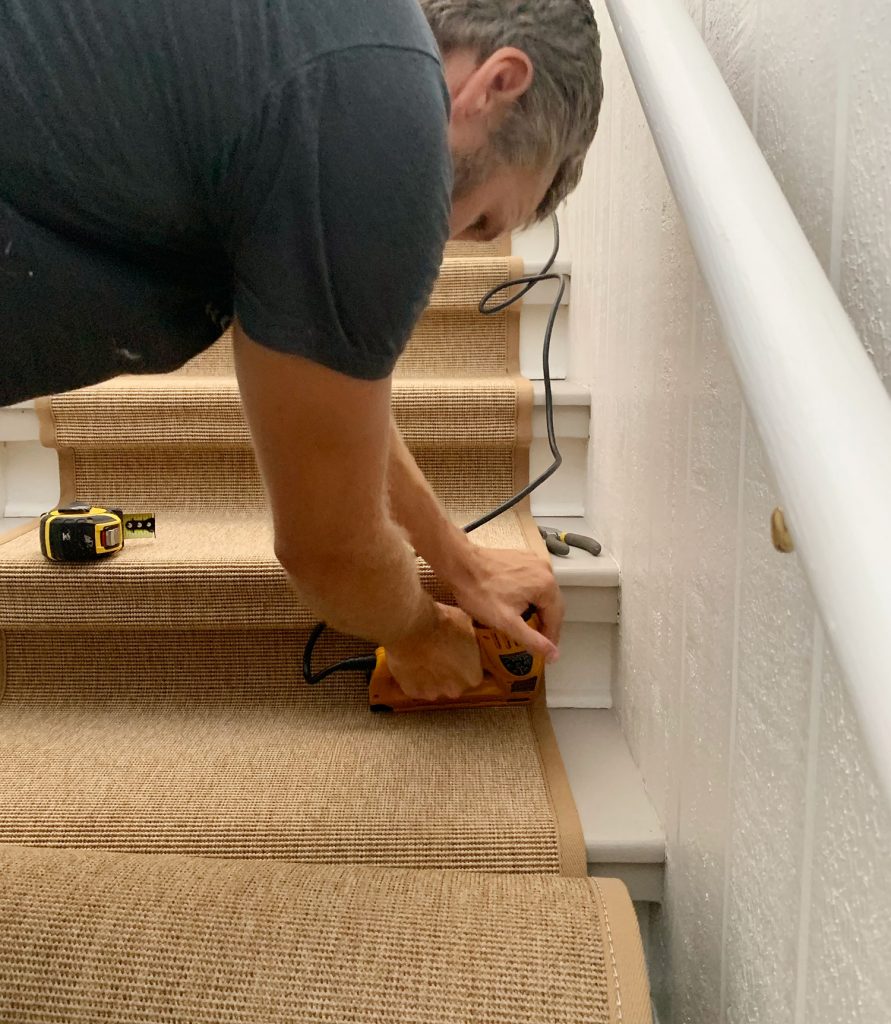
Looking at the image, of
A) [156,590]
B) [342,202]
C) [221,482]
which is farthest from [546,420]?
[342,202]

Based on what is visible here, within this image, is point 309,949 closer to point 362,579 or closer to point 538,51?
point 362,579

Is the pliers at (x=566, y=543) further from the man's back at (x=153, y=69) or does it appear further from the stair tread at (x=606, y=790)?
the man's back at (x=153, y=69)

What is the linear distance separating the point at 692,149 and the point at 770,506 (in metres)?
0.22

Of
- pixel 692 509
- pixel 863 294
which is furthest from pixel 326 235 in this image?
pixel 692 509

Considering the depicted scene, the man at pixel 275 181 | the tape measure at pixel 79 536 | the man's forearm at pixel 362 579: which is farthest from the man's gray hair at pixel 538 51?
the tape measure at pixel 79 536

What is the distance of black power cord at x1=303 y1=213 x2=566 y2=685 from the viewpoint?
1.00 m

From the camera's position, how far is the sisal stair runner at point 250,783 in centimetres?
54

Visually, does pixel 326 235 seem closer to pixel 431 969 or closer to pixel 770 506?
pixel 770 506

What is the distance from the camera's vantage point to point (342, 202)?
0.43 metres

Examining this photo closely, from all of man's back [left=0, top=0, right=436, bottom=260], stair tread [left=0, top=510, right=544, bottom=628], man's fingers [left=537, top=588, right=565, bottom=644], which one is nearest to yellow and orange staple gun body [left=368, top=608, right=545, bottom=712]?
man's fingers [left=537, top=588, right=565, bottom=644]

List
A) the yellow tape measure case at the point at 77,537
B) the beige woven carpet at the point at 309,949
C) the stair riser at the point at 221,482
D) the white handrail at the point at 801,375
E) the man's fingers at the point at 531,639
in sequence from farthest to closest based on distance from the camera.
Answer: the stair riser at the point at 221,482 → the yellow tape measure case at the point at 77,537 → the man's fingers at the point at 531,639 → the beige woven carpet at the point at 309,949 → the white handrail at the point at 801,375

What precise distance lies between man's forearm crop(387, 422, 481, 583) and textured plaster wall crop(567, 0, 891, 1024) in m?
0.21

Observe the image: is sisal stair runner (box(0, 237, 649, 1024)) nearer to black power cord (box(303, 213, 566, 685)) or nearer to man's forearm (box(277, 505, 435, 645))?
black power cord (box(303, 213, 566, 685))

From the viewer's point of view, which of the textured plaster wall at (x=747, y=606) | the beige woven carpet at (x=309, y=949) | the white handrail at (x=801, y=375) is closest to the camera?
the white handrail at (x=801, y=375)
